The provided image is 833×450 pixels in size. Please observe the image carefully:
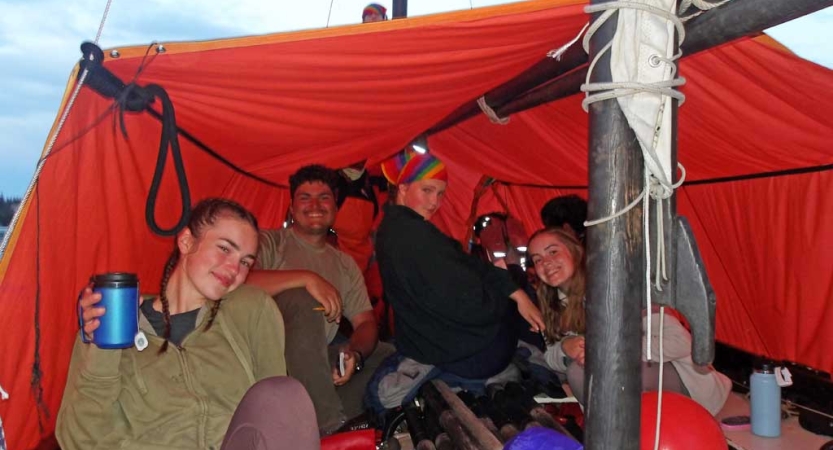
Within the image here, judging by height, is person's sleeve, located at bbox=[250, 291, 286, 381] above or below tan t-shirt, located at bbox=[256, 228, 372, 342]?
below

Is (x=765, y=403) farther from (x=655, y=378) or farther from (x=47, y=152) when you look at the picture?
(x=47, y=152)

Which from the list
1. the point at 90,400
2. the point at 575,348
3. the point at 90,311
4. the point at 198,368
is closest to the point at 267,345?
the point at 198,368

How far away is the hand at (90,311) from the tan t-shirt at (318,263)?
1750 mm

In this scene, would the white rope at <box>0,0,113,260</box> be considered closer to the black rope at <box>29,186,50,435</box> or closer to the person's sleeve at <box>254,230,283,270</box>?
the black rope at <box>29,186,50,435</box>

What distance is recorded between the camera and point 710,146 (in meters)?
3.20

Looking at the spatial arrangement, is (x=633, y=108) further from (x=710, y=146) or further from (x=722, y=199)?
(x=722, y=199)

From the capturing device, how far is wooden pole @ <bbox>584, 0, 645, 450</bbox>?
1473 millimetres

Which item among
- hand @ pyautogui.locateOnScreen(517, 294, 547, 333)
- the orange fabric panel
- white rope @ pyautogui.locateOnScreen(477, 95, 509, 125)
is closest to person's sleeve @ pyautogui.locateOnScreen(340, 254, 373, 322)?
hand @ pyautogui.locateOnScreen(517, 294, 547, 333)

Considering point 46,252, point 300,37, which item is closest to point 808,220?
point 300,37

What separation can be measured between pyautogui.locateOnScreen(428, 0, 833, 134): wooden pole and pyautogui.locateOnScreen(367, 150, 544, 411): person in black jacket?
53cm

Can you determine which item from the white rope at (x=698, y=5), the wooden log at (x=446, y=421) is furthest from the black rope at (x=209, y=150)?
the white rope at (x=698, y=5)

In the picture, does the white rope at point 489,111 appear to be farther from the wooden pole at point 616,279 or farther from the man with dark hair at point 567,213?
the wooden pole at point 616,279

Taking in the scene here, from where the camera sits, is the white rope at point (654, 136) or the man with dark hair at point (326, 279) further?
the man with dark hair at point (326, 279)

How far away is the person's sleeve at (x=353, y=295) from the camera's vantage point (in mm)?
3533
